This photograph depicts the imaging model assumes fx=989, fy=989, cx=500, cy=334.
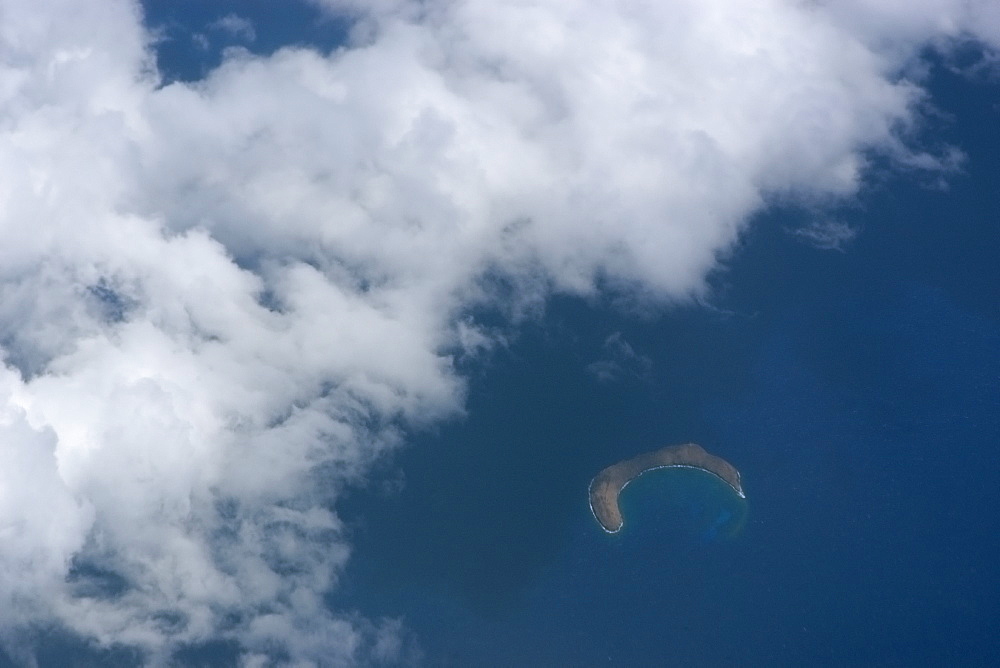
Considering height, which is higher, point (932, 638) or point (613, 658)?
point (932, 638)

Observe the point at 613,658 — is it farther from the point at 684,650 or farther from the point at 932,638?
the point at 932,638

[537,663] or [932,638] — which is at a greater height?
[932,638]

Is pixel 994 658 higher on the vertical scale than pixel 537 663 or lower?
higher

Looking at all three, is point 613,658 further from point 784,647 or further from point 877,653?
point 877,653

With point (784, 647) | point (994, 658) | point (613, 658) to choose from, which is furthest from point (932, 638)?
point (613, 658)

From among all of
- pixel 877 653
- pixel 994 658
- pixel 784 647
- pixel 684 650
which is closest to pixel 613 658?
pixel 684 650

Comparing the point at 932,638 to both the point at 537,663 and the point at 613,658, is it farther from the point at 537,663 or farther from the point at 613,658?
the point at 537,663

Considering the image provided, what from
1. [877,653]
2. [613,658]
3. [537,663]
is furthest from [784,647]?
[537,663]
